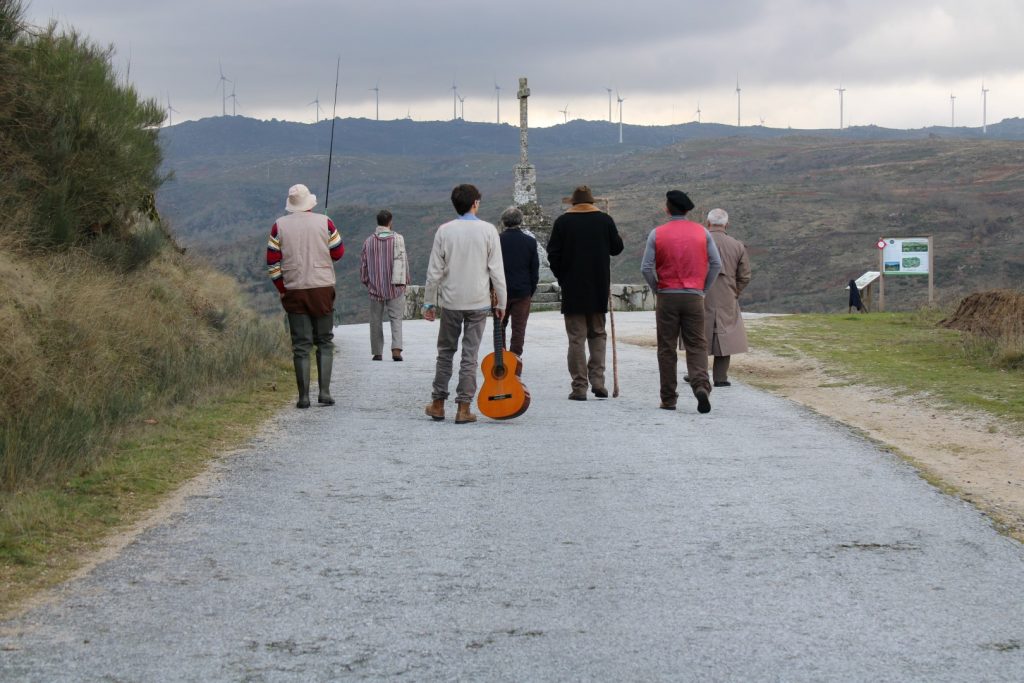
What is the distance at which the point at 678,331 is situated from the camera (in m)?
12.2

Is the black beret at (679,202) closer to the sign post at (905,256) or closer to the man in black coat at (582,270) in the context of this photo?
the man in black coat at (582,270)

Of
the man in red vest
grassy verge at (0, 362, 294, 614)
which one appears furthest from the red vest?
grassy verge at (0, 362, 294, 614)

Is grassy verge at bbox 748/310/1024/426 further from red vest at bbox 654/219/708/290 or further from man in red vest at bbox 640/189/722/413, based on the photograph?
red vest at bbox 654/219/708/290

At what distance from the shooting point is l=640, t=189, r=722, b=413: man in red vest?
11.9m

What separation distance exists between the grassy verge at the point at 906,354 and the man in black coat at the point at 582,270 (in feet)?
11.3

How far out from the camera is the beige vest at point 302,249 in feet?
38.8

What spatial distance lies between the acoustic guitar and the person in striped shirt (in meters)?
6.31

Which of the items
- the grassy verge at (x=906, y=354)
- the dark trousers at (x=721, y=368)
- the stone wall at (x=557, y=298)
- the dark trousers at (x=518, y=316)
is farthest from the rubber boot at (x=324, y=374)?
the stone wall at (x=557, y=298)

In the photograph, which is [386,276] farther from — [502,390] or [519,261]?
[502,390]

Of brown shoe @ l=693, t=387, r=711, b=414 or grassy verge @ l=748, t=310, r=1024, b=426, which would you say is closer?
brown shoe @ l=693, t=387, r=711, b=414

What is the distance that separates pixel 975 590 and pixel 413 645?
8.08 ft

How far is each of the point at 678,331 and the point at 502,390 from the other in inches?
88.6

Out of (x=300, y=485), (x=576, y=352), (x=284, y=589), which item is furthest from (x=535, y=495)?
(x=576, y=352)

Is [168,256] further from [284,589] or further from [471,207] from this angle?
[284,589]
